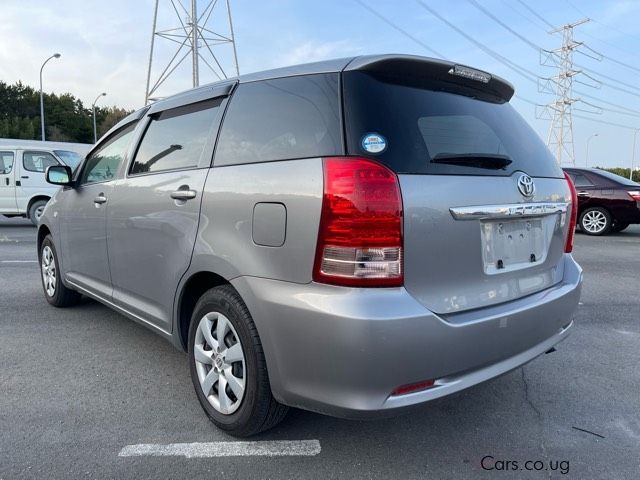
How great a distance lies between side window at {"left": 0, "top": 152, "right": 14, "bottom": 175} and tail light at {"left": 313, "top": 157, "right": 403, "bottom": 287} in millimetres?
12351

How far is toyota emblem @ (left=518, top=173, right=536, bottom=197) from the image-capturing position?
7.91ft

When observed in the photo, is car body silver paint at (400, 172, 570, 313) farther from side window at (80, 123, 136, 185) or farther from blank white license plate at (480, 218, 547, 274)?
side window at (80, 123, 136, 185)

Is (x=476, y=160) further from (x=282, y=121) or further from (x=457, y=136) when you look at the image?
(x=282, y=121)

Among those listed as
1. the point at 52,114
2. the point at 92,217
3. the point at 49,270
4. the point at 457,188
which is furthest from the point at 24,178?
the point at 52,114

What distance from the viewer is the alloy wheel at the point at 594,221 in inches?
432

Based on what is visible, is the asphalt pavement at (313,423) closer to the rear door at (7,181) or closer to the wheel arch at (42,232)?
the wheel arch at (42,232)

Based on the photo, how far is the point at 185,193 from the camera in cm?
274

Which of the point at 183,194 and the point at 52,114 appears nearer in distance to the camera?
the point at 183,194

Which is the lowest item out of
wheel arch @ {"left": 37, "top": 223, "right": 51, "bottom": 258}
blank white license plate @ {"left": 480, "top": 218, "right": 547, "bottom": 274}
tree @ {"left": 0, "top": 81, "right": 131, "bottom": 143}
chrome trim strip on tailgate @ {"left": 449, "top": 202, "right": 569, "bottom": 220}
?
wheel arch @ {"left": 37, "top": 223, "right": 51, "bottom": 258}

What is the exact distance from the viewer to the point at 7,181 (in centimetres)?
1179

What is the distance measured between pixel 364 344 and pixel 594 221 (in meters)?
10.9

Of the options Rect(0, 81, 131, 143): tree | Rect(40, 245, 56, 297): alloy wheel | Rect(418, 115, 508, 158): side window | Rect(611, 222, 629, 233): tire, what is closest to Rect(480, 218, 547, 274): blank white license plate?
Rect(418, 115, 508, 158): side window

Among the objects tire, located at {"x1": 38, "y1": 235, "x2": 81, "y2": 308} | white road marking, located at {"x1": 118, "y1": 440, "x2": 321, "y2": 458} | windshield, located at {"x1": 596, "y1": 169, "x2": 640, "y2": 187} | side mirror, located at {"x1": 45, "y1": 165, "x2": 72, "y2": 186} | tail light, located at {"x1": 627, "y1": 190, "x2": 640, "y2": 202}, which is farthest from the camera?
windshield, located at {"x1": 596, "y1": 169, "x2": 640, "y2": 187}

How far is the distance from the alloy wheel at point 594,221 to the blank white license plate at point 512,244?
974 centimetres
